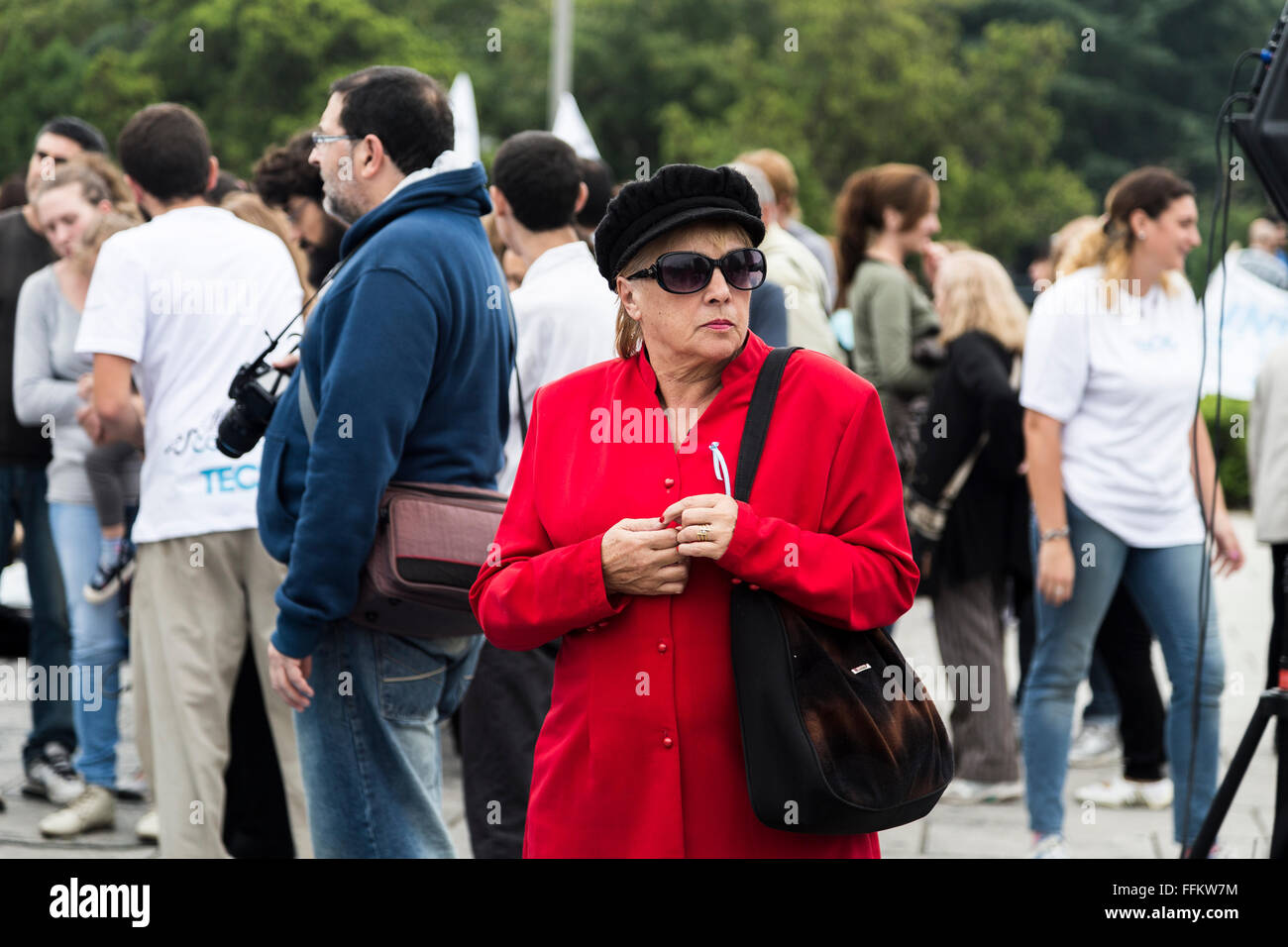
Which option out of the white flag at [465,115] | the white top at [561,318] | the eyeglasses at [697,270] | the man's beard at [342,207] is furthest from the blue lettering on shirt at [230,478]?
the white flag at [465,115]

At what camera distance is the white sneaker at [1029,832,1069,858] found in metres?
4.96

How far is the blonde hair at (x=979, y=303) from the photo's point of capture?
20.2ft

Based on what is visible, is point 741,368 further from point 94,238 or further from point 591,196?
point 94,238

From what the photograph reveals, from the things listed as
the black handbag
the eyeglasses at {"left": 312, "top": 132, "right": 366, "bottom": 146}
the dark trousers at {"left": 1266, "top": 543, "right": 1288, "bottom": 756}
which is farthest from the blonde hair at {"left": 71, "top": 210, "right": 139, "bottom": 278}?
the dark trousers at {"left": 1266, "top": 543, "right": 1288, "bottom": 756}

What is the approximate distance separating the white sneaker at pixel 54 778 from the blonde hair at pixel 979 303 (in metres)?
3.67

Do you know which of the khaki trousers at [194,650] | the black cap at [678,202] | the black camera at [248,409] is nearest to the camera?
the black cap at [678,202]

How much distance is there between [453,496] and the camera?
3.49 m

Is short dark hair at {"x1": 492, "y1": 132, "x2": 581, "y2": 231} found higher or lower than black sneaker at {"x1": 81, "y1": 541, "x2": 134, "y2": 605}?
higher

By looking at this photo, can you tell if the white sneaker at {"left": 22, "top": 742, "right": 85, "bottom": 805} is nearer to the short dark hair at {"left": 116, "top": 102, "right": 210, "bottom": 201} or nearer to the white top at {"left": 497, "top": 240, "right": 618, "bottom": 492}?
the short dark hair at {"left": 116, "top": 102, "right": 210, "bottom": 201}

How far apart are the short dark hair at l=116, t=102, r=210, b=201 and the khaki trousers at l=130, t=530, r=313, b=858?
1.05 m

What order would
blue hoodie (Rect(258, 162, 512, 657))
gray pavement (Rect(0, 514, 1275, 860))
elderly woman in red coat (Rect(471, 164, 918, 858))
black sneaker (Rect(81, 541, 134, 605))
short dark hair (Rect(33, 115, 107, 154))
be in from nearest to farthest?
elderly woman in red coat (Rect(471, 164, 918, 858)), blue hoodie (Rect(258, 162, 512, 657)), gray pavement (Rect(0, 514, 1275, 860)), black sneaker (Rect(81, 541, 134, 605)), short dark hair (Rect(33, 115, 107, 154))

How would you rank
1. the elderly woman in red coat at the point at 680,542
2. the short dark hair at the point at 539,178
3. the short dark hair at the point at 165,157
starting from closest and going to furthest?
1. the elderly woman in red coat at the point at 680,542
2. the short dark hair at the point at 539,178
3. the short dark hair at the point at 165,157

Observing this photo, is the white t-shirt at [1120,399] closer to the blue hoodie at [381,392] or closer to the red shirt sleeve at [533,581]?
the blue hoodie at [381,392]
